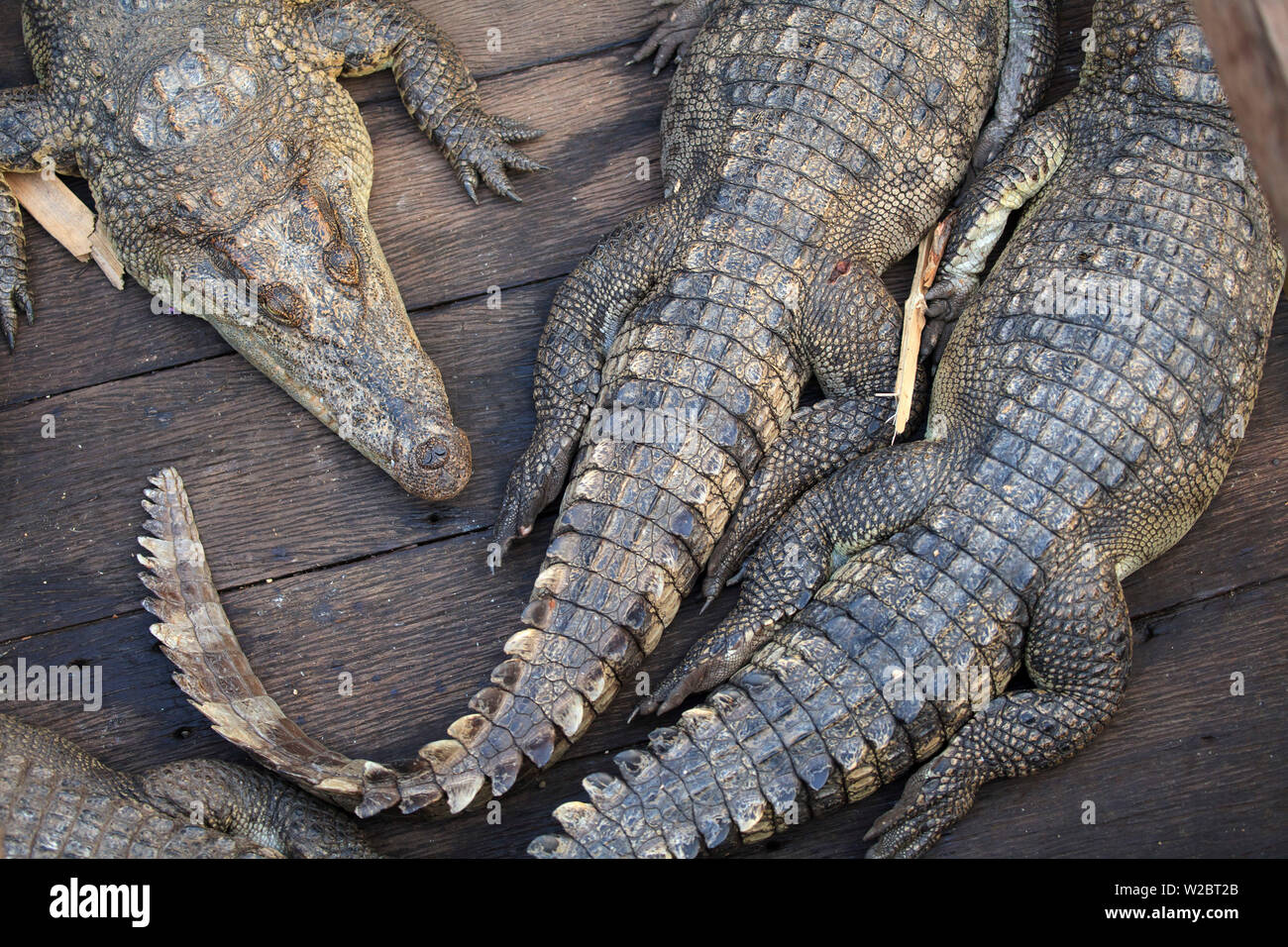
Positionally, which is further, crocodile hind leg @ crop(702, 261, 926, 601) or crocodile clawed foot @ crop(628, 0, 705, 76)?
crocodile clawed foot @ crop(628, 0, 705, 76)

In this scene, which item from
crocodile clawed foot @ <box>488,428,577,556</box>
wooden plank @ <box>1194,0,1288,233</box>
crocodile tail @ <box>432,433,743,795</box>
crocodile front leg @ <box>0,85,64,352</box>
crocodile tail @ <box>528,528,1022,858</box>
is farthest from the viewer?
crocodile front leg @ <box>0,85,64,352</box>

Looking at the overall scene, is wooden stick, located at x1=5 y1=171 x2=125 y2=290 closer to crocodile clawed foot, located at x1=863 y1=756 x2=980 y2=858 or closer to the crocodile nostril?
the crocodile nostril

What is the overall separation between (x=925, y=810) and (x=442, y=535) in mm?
1479

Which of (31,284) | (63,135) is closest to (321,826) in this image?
(31,284)

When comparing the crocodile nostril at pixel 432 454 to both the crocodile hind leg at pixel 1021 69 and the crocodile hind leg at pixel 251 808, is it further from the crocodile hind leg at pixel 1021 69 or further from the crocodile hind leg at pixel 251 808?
the crocodile hind leg at pixel 1021 69

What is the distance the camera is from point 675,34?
10.4 ft

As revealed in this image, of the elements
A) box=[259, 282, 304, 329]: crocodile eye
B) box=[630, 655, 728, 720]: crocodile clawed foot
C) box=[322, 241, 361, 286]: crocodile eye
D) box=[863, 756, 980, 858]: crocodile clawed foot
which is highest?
box=[322, 241, 361, 286]: crocodile eye

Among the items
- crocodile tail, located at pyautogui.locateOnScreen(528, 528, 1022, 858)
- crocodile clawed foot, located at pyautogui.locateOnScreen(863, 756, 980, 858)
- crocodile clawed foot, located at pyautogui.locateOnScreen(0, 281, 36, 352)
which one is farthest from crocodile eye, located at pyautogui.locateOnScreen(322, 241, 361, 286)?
crocodile clawed foot, located at pyautogui.locateOnScreen(863, 756, 980, 858)

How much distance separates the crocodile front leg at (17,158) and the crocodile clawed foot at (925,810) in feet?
9.21

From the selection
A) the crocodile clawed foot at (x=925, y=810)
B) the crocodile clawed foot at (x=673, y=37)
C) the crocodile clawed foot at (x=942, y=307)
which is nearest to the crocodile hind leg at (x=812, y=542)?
the crocodile clawed foot at (x=942, y=307)

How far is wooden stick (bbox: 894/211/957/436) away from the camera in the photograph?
112 inches

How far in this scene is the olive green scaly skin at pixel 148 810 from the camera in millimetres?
2396

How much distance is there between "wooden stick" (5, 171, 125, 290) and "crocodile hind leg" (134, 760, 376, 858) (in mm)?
1462

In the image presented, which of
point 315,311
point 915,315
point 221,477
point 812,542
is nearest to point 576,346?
point 315,311
